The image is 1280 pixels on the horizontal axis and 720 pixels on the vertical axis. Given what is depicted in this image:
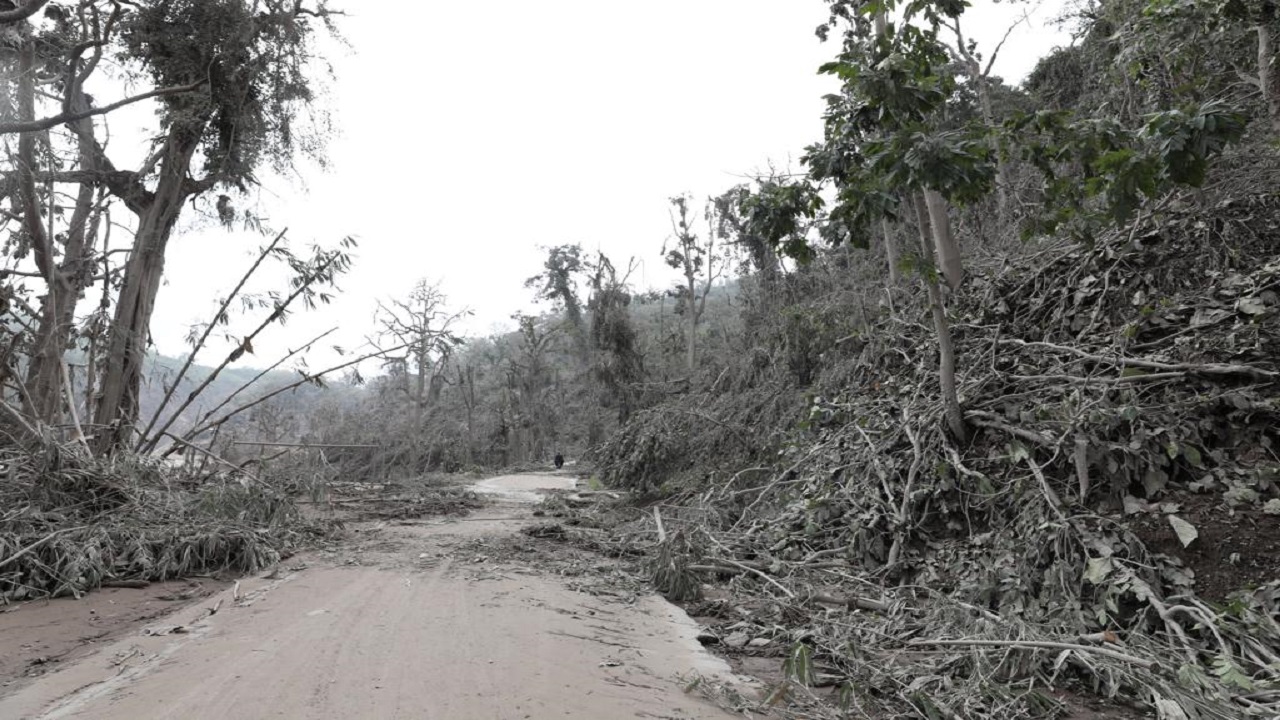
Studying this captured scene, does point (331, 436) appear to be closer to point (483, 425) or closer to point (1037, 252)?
point (483, 425)

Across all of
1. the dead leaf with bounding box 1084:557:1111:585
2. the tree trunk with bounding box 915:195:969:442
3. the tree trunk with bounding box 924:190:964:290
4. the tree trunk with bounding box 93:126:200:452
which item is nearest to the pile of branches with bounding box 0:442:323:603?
the tree trunk with bounding box 93:126:200:452

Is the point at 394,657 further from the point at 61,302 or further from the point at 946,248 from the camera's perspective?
the point at 61,302

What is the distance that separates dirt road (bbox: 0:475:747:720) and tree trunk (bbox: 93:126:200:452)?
4.02m

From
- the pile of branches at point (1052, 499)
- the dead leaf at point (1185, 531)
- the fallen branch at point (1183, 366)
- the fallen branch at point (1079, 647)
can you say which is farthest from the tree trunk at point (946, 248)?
the fallen branch at point (1079, 647)

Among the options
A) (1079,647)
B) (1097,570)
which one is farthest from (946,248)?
(1079,647)

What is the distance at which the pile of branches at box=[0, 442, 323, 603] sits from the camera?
166 inches

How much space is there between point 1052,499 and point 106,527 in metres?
6.69

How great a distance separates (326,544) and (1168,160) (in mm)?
7008

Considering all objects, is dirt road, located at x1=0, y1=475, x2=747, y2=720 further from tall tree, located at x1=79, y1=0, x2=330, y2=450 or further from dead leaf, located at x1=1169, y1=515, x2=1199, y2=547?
tall tree, located at x1=79, y1=0, x2=330, y2=450

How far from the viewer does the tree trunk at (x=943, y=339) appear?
188 inches

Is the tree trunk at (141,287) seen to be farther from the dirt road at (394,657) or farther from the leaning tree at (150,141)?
the dirt road at (394,657)

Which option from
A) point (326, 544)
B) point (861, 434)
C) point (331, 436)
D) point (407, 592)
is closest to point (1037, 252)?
point (861, 434)

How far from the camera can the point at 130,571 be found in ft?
15.2

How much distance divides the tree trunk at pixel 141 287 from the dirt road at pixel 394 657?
158 inches
